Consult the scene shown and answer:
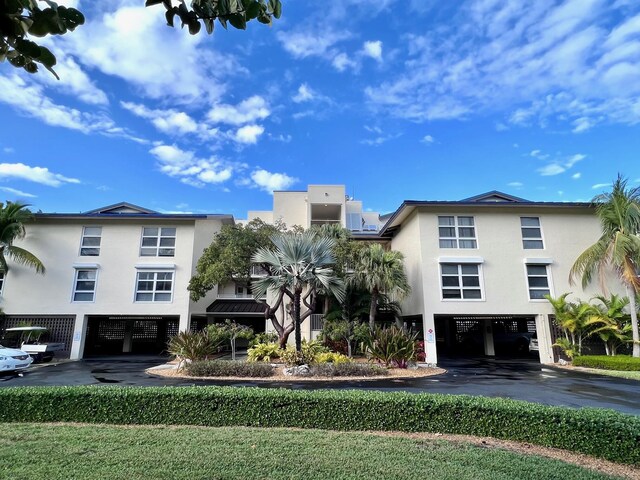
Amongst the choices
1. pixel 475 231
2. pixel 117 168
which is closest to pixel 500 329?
pixel 475 231

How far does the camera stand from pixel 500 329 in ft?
92.2

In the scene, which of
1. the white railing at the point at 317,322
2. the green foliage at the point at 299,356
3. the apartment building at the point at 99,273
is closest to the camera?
the green foliage at the point at 299,356

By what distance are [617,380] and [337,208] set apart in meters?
21.5

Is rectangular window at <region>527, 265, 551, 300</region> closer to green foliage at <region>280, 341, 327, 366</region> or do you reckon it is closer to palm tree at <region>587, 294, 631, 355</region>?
palm tree at <region>587, 294, 631, 355</region>

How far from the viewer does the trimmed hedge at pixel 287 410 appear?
6215 mm

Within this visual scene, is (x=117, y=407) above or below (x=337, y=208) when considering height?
below

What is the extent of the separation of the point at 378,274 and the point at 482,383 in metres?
7.87

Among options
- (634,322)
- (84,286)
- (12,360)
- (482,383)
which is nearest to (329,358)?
(482,383)

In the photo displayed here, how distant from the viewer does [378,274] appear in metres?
19.4

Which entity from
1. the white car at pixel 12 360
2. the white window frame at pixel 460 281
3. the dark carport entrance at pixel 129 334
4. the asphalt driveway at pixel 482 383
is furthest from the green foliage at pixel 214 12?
the dark carport entrance at pixel 129 334

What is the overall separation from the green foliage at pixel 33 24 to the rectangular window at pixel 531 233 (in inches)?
875

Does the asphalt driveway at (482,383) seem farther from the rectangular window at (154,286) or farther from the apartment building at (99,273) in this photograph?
the rectangular window at (154,286)

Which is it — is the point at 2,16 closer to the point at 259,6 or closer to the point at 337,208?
the point at 259,6

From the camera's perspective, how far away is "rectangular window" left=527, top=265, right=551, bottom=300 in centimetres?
1978
